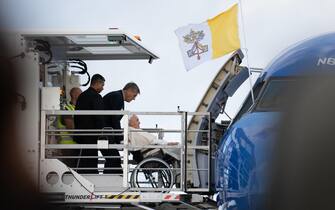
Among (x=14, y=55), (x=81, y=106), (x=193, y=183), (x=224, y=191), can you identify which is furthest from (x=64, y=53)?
(x=14, y=55)

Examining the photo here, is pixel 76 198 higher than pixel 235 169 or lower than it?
lower

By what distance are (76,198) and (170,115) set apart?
5.76 ft

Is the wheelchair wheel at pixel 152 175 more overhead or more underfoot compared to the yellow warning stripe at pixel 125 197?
more overhead

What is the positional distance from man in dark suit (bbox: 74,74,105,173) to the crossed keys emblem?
1.43m

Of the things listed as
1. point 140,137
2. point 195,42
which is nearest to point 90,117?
point 140,137

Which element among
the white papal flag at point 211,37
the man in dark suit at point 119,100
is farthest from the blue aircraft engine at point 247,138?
the man in dark suit at point 119,100

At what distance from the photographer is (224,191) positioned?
17.6 feet

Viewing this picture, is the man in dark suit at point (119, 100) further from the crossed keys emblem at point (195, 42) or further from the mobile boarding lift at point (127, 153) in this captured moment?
the crossed keys emblem at point (195, 42)

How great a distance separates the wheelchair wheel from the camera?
370 inches

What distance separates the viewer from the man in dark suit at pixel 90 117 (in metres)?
9.43

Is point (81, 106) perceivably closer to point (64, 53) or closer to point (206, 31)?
point (64, 53)

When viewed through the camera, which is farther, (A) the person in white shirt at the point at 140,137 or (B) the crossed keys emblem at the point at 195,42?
(A) the person in white shirt at the point at 140,137

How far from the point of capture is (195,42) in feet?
30.6

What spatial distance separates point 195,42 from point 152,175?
2.01 meters
